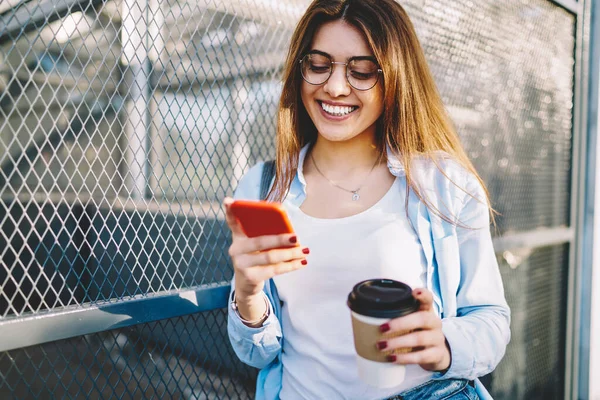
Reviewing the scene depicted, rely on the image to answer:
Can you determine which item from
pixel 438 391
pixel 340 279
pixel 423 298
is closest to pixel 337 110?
pixel 340 279

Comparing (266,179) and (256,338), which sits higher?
(266,179)

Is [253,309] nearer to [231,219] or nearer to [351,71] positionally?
[231,219]

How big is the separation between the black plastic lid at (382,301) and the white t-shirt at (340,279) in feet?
0.78

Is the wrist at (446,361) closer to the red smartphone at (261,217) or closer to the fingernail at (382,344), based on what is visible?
the fingernail at (382,344)

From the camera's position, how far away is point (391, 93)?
1080mm

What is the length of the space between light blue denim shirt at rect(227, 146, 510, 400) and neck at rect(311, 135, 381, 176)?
86mm

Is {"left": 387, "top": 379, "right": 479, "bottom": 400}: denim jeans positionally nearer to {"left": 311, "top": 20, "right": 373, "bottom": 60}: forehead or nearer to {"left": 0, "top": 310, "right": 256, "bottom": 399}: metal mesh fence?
{"left": 0, "top": 310, "right": 256, "bottom": 399}: metal mesh fence

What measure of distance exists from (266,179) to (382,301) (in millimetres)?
575

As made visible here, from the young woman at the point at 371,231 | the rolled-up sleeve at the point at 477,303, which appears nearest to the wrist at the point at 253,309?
the young woman at the point at 371,231

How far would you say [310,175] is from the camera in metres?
1.22

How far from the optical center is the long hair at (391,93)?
1051 mm

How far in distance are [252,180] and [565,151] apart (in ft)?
6.77

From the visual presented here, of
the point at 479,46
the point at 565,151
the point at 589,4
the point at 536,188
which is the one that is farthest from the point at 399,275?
the point at 589,4

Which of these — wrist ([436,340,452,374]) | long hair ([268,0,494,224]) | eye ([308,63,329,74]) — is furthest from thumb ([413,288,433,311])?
eye ([308,63,329,74])
